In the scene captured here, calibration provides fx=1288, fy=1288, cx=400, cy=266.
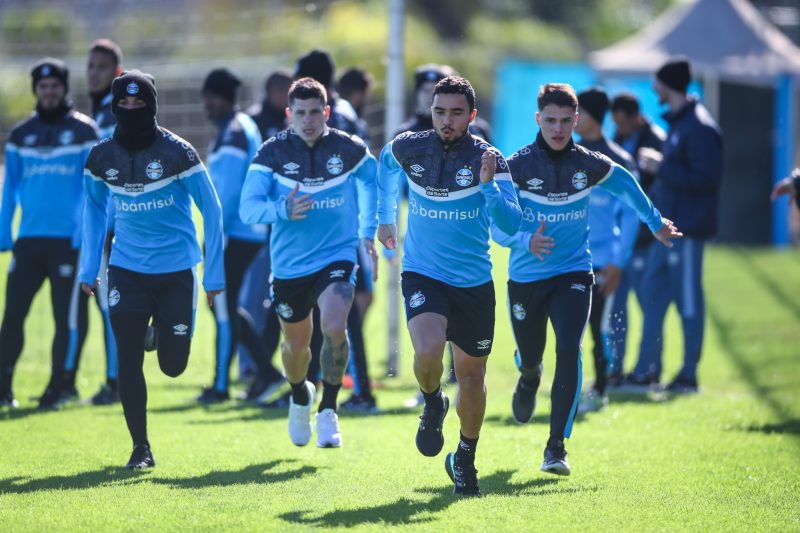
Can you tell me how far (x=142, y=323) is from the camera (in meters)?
8.09

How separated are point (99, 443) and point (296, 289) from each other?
189cm

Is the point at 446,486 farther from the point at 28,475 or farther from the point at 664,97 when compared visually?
the point at 664,97

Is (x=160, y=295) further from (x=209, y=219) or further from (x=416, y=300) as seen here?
(x=416, y=300)

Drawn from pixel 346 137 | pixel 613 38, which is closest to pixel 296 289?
pixel 346 137

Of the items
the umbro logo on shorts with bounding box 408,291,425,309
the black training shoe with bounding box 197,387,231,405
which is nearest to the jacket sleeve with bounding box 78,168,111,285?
the umbro logo on shorts with bounding box 408,291,425,309

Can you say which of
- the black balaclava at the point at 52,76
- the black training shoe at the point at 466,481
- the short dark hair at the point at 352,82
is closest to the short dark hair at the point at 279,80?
the short dark hair at the point at 352,82

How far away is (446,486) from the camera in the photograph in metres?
7.71

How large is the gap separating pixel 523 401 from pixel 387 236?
1.89 metres

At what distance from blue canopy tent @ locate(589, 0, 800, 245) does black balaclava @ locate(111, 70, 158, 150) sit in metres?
16.9

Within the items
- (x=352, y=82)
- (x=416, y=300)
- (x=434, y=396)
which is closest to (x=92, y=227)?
(x=416, y=300)

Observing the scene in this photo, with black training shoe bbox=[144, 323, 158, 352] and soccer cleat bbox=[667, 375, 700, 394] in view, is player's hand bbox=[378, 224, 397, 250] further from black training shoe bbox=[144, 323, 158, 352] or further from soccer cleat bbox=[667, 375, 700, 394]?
soccer cleat bbox=[667, 375, 700, 394]

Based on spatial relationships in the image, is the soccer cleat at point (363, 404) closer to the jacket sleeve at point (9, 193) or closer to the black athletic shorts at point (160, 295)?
the black athletic shorts at point (160, 295)

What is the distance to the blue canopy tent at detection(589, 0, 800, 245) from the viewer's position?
81.2 feet

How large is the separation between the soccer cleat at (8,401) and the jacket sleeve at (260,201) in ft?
11.4
